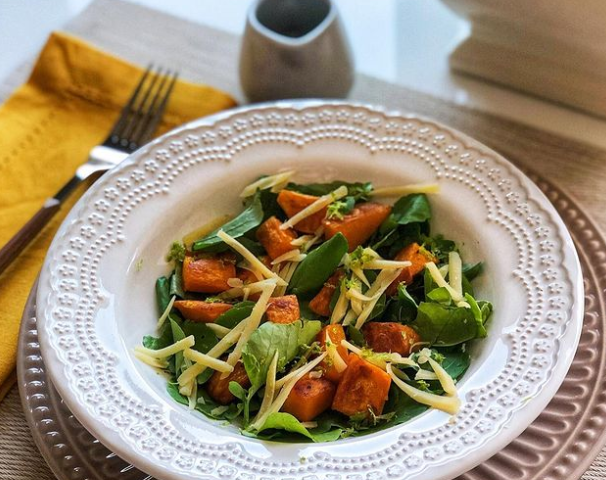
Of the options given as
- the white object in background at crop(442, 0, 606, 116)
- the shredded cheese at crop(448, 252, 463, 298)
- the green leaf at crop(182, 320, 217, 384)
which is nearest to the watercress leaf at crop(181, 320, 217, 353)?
the green leaf at crop(182, 320, 217, 384)

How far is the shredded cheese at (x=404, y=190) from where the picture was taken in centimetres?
163

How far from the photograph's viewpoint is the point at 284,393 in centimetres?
135

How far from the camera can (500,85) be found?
2145 millimetres

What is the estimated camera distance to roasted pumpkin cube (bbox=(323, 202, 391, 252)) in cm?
159

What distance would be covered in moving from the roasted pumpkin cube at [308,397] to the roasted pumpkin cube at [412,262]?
0.82 ft

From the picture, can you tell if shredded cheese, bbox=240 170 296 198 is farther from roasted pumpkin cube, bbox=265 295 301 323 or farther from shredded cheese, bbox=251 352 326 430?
shredded cheese, bbox=251 352 326 430

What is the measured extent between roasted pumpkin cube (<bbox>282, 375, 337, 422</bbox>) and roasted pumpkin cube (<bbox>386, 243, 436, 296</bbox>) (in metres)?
0.25

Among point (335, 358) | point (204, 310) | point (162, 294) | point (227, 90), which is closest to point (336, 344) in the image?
point (335, 358)

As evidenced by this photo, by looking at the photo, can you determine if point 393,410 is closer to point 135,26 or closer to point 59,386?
point 59,386

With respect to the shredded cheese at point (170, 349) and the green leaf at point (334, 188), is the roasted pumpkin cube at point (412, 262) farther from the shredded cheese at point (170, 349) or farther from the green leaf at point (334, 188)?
the shredded cheese at point (170, 349)

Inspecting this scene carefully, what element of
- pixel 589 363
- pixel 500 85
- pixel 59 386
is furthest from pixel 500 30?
pixel 59 386

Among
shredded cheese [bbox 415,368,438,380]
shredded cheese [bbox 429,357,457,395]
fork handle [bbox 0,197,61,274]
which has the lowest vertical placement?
fork handle [bbox 0,197,61,274]

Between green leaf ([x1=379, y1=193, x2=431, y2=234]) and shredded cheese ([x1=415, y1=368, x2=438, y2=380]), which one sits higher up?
green leaf ([x1=379, y1=193, x2=431, y2=234])

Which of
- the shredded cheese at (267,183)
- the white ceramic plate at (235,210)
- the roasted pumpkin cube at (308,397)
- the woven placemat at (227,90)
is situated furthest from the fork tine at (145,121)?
the roasted pumpkin cube at (308,397)
